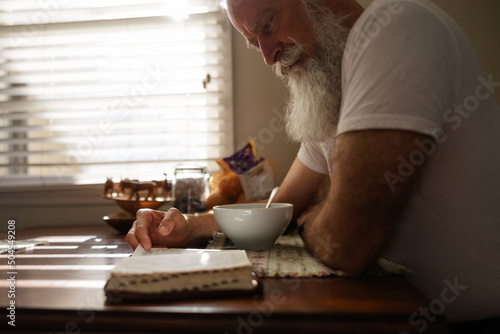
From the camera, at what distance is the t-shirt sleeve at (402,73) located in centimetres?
65

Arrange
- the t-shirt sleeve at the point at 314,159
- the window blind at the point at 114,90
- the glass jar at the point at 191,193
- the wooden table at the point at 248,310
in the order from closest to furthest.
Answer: the wooden table at the point at 248,310 → the t-shirt sleeve at the point at 314,159 → the glass jar at the point at 191,193 → the window blind at the point at 114,90

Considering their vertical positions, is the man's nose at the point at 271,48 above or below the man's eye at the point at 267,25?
below

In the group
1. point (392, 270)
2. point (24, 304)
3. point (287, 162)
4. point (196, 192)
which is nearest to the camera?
point (24, 304)

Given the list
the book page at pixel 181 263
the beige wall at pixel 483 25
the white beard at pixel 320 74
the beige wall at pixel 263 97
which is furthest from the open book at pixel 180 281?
the beige wall at pixel 483 25

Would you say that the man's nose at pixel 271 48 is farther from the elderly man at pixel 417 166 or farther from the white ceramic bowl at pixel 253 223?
the white ceramic bowl at pixel 253 223

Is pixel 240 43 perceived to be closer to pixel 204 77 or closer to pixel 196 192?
pixel 204 77

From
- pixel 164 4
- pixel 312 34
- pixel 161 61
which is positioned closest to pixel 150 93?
pixel 161 61

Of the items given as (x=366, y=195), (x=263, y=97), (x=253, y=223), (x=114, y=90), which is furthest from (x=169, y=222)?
(x=114, y=90)

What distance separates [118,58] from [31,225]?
0.80 m

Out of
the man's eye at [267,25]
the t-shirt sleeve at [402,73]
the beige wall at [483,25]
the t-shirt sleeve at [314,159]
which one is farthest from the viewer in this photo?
the beige wall at [483,25]

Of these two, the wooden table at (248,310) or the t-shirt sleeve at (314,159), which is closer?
the wooden table at (248,310)

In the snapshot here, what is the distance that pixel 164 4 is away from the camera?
1.70 meters

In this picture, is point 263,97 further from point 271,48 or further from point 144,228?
point 144,228

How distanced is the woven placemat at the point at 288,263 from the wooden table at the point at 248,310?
0.08 feet
